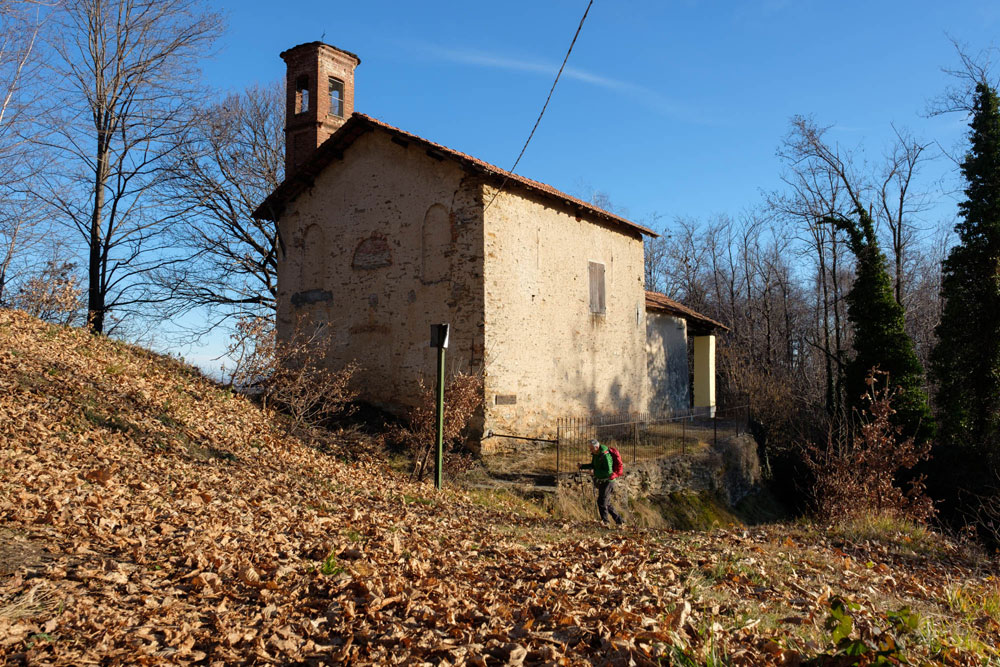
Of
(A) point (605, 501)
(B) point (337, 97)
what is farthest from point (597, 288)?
(B) point (337, 97)

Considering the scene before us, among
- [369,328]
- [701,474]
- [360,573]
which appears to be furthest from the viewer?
[701,474]

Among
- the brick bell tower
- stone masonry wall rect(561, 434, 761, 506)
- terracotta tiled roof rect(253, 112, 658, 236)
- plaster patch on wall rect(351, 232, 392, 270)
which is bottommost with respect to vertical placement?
stone masonry wall rect(561, 434, 761, 506)

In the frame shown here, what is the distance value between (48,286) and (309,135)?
7050 mm

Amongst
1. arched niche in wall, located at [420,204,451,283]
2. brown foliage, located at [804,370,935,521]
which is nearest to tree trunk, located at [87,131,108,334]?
arched niche in wall, located at [420,204,451,283]

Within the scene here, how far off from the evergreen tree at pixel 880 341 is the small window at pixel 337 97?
17203mm

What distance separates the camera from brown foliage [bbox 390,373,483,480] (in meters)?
11.8

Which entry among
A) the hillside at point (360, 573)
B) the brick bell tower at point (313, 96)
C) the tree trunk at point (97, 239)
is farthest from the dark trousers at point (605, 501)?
the tree trunk at point (97, 239)

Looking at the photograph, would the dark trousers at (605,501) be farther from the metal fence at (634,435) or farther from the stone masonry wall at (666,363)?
the stone masonry wall at (666,363)

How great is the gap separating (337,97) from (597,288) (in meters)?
8.88

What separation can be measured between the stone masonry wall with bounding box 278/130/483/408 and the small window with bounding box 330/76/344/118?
242cm

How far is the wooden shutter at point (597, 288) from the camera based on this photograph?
1705cm

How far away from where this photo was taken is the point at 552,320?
15438 millimetres

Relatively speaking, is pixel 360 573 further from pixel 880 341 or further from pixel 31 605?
pixel 880 341

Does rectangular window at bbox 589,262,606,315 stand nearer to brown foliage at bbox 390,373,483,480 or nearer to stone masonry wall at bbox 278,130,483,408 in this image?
stone masonry wall at bbox 278,130,483,408
